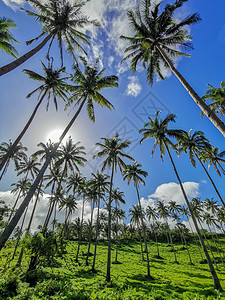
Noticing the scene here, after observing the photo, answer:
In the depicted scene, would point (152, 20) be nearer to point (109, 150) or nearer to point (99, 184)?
point (109, 150)

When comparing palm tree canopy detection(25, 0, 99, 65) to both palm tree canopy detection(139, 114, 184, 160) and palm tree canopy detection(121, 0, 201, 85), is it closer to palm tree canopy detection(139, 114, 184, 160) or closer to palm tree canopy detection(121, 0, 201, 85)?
palm tree canopy detection(121, 0, 201, 85)

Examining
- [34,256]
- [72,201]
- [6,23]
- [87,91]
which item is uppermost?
[6,23]

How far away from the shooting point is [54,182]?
88.2 ft

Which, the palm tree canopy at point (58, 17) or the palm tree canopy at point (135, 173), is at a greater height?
the palm tree canopy at point (58, 17)

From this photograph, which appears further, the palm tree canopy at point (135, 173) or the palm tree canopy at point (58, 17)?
the palm tree canopy at point (135, 173)

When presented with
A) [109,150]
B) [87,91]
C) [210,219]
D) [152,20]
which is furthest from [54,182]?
[210,219]

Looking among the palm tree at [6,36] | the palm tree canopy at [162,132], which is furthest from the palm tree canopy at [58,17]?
the palm tree canopy at [162,132]

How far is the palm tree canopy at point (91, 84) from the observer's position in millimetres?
15500

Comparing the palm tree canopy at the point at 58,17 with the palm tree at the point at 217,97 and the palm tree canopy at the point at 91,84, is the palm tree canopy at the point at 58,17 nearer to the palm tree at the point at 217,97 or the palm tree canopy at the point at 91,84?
the palm tree canopy at the point at 91,84

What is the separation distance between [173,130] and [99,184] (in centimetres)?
1504

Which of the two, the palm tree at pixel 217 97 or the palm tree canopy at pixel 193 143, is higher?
the palm tree at pixel 217 97

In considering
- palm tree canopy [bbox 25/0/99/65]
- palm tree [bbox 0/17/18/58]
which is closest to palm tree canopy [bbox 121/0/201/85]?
palm tree canopy [bbox 25/0/99/65]

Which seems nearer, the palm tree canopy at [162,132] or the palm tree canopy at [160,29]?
the palm tree canopy at [160,29]

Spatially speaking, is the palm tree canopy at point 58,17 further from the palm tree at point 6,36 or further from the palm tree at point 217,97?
the palm tree at point 217,97
